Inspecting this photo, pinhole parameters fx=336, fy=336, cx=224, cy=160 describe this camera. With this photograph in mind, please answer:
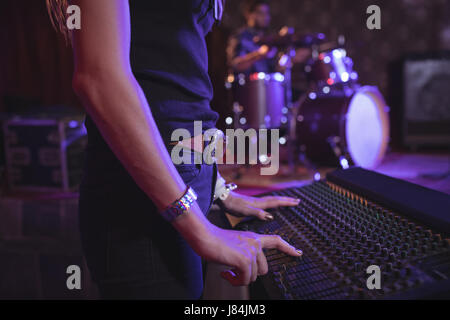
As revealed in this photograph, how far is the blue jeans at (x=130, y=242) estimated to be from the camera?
0.63m

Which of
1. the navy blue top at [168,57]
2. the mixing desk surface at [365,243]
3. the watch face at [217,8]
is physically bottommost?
the mixing desk surface at [365,243]

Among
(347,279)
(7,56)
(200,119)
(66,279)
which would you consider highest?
(7,56)

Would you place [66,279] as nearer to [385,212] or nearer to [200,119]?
[200,119]

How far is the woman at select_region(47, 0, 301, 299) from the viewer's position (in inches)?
20.2

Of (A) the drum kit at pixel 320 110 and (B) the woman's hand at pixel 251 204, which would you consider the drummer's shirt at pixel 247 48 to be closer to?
(A) the drum kit at pixel 320 110

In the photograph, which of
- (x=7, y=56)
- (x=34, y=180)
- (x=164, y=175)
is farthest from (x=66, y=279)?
(x=7, y=56)

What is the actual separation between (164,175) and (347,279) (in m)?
0.33

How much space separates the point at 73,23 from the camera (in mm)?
511

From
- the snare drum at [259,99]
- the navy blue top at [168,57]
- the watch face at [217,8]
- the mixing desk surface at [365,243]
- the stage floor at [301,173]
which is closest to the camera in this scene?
the mixing desk surface at [365,243]

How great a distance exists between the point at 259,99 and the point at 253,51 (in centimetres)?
83

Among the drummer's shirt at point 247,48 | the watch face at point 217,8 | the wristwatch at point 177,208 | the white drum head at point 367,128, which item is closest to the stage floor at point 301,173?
the white drum head at point 367,128

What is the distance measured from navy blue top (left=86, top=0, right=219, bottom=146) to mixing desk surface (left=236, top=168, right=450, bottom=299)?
328mm

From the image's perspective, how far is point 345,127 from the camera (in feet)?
8.52

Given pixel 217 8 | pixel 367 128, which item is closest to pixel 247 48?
pixel 367 128
